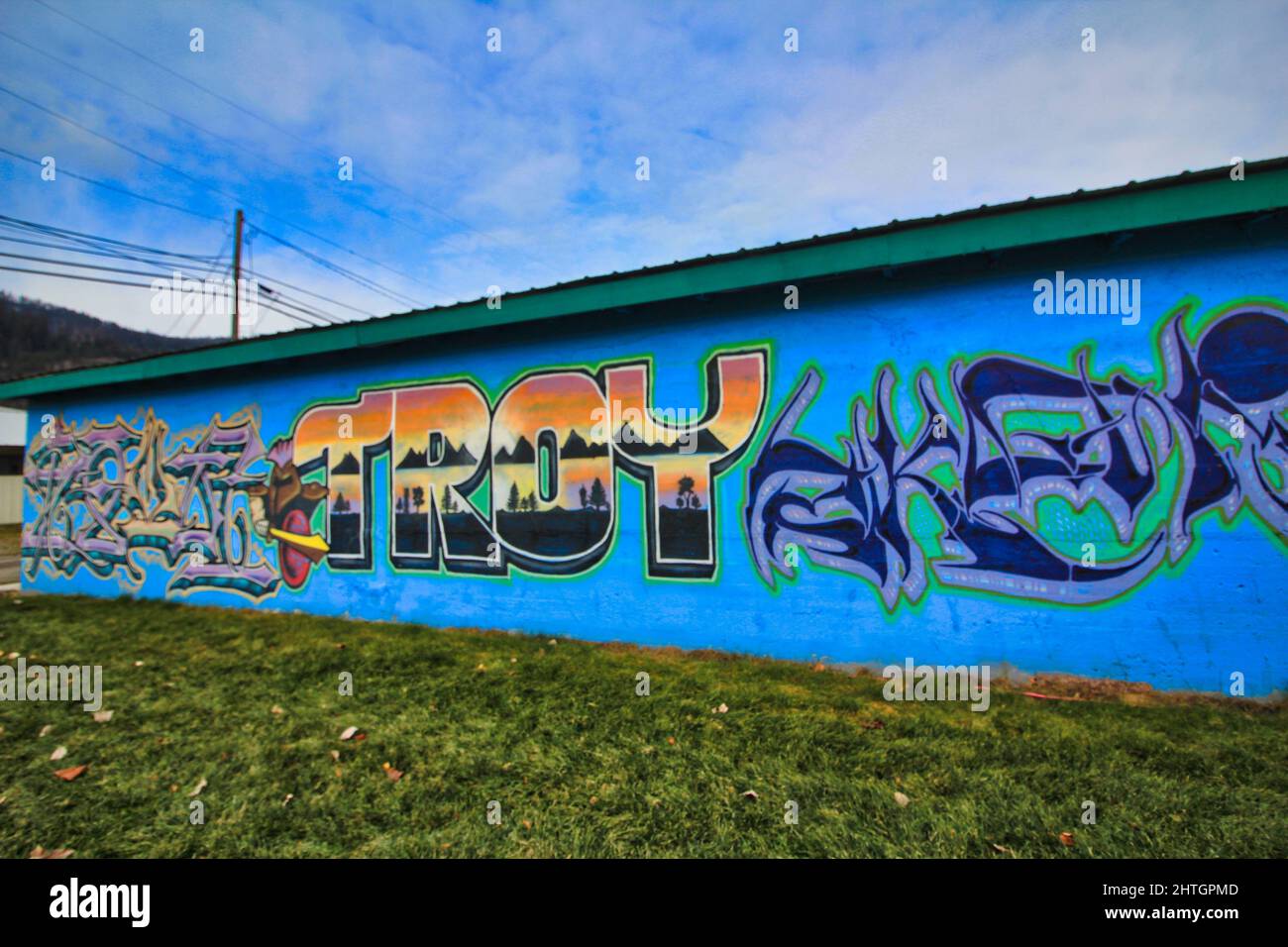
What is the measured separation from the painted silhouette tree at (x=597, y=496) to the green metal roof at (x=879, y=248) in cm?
178

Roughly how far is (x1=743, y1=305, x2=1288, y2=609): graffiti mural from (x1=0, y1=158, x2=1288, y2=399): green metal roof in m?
0.79

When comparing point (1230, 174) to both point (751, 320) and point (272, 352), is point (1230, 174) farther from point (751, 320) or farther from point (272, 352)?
point (272, 352)

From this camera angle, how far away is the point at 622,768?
3641mm

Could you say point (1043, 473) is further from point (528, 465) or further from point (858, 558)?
point (528, 465)

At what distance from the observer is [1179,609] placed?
4.68 metres

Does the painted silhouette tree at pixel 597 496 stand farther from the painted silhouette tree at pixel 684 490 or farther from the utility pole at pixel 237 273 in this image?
the utility pole at pixel 237 273

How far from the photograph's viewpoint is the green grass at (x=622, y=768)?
2.93 m

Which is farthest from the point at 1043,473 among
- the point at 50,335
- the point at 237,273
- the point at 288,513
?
the point at 50,335

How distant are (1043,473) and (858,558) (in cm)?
155

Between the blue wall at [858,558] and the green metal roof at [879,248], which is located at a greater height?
the green metal roof at [879,248]

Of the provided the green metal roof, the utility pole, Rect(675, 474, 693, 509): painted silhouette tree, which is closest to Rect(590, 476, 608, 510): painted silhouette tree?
Rect(675, 474, 693, 509): painted silhouette tree

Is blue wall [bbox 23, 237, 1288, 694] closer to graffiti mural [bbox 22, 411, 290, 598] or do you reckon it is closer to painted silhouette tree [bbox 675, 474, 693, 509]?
painted silhouette tree [bbox 675, 474, 693, 509]

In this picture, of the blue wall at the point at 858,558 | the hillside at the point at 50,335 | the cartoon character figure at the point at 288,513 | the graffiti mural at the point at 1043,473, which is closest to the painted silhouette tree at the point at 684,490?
the blue wall at the point at 858,558

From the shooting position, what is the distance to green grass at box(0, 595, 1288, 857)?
293 centimetres
